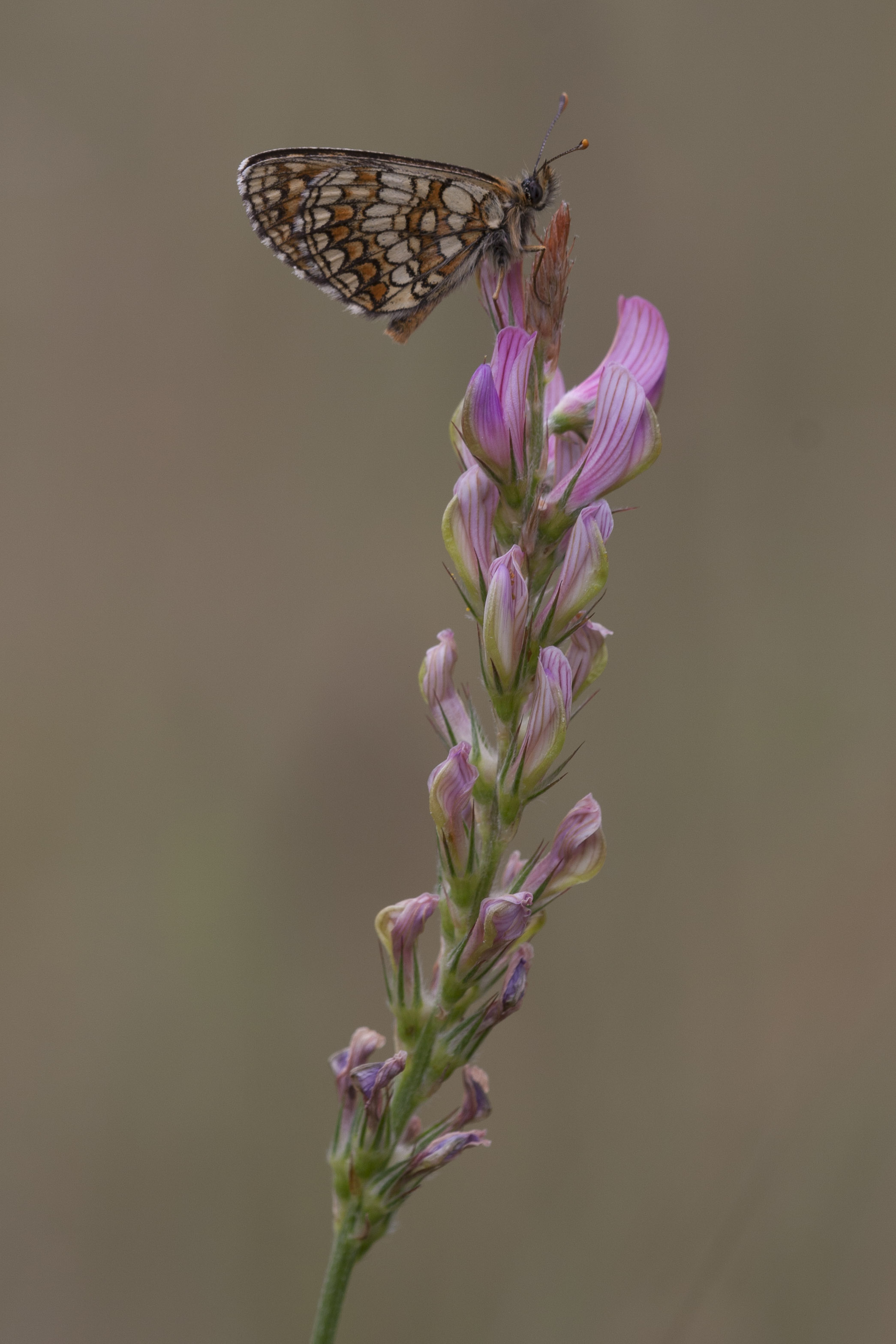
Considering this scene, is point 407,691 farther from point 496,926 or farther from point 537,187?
point 496,926

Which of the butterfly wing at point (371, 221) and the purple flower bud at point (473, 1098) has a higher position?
the butterfly wing at point (371, 221)

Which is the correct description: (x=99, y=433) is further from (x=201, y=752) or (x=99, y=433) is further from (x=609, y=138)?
(x=609, y=138)

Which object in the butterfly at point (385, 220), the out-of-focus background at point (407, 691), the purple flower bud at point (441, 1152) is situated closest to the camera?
the purple flower bud at point (441, 1152)

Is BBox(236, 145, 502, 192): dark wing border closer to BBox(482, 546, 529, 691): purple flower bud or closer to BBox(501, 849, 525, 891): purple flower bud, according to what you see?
BBox(482, 546, 529, 691): purple flower bud

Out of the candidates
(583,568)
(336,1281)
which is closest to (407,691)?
(583,568)

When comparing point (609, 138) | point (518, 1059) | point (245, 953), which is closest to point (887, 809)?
point (518, 1059)

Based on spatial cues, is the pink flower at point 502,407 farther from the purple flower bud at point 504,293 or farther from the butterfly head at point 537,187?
the butterfly head at point 537,187

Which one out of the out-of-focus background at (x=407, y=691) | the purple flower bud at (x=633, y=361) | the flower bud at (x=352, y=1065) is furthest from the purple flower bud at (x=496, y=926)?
the out-of-focus background at (x=407, y=691)
